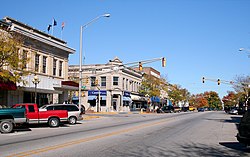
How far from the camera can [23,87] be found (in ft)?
98.7

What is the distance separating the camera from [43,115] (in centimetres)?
2334

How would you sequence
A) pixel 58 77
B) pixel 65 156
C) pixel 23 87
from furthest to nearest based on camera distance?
1. pixel 58 77
2. pixel 23 87
3. pixel 65 156

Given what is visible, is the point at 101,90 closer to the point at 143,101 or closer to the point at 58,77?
the point at 143,101

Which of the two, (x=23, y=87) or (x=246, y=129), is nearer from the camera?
(x=246, y=129)

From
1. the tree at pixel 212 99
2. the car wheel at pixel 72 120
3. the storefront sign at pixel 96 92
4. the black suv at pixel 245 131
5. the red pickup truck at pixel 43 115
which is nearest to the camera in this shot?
the black suv at pixel 245 131

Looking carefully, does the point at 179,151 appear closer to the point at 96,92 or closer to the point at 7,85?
the point at 7,85

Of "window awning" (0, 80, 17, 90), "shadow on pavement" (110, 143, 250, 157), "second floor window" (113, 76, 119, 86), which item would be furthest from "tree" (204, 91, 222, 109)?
"shadow on pavement" (110, 143, 250, 157)

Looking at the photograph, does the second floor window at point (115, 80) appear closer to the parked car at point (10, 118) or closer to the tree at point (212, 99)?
the parked car at point (10, 118)

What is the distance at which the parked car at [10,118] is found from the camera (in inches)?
752

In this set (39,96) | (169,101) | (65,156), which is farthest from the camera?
(169,101)

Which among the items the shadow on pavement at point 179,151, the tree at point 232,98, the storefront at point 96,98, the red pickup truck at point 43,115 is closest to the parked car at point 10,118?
the red pickup truck at point 43,115

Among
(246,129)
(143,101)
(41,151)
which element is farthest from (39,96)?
(143,101)

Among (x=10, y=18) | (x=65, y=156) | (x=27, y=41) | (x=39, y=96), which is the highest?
(x=10, y=18)

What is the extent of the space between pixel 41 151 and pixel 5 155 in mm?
1317
